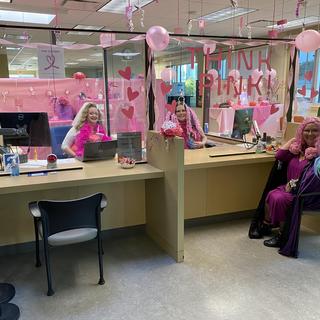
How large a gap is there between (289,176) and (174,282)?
60.7 inches

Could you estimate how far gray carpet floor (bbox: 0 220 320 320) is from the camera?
2.21m

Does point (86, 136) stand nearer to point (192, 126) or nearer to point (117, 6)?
point (192, 126)

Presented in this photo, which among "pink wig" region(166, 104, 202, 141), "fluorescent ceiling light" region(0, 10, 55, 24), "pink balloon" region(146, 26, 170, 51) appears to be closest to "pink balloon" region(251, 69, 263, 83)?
"pink wig" region(166, 104, 202, 141)

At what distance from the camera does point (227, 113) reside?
196 inches

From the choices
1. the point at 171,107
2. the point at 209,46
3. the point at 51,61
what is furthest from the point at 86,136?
the point at 209,46

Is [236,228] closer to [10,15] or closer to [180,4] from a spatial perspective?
[180,4]

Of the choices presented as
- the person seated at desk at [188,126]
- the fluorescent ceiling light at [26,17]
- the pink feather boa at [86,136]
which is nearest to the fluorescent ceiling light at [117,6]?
the fluorescent ceiling light at [26,17]

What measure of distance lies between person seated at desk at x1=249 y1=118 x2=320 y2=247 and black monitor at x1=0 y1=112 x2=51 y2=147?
2.12 m

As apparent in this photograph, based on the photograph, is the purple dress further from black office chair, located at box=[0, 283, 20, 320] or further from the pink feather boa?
black office chair, located at box=[0, 283, 20, 320]

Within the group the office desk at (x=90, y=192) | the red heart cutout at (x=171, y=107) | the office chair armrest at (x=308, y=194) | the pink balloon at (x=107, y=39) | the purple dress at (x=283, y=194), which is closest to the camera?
the office desk at (x=90, y=192)

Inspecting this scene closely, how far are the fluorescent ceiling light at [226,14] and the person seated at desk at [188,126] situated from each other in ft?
9.27

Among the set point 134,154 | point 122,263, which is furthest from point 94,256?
point 134,154

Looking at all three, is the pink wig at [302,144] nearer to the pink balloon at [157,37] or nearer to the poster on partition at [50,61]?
the pink balloon at [157,37]

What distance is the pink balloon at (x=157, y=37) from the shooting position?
304 centimetres
